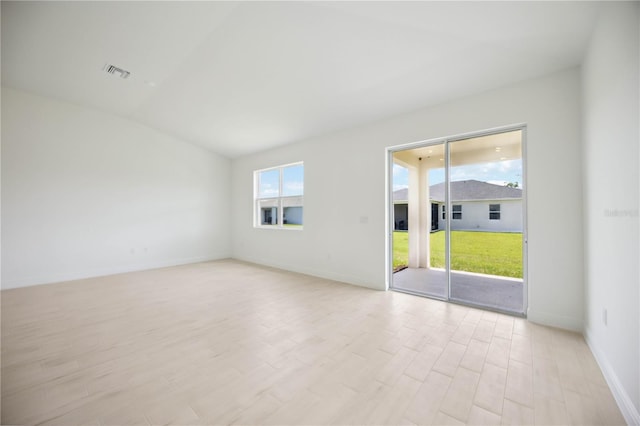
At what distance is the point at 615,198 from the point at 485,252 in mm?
2034

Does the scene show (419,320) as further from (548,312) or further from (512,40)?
(512,40)

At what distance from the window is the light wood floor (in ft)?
8.47

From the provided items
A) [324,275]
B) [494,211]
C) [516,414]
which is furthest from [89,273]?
[494,211]

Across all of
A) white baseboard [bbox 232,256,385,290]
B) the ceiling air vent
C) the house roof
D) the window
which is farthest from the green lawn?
the ceiling air vent

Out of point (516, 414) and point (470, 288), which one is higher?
point (470, 288)

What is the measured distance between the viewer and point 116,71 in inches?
152

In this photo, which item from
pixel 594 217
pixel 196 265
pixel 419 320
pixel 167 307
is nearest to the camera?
pixel 594 217

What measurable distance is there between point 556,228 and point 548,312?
0.94 metres

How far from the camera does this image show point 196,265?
20.6 feet

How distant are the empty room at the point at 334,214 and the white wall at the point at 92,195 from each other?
0.13ft

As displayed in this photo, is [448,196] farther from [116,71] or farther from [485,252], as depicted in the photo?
[116,71]

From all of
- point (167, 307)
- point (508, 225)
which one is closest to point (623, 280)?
point (508, 225)

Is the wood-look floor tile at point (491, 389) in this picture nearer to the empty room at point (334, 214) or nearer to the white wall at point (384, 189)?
the empty room at point (334, 214)

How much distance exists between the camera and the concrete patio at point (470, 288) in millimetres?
3434
